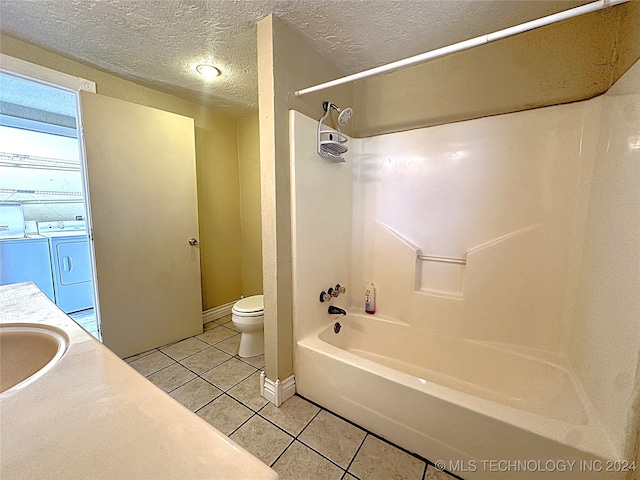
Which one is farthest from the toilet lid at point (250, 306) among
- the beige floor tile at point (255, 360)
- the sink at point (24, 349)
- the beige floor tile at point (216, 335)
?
the sink at point (24, 349)

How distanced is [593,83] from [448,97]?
0.69 meters

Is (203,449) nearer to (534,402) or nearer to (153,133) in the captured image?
(534,402)

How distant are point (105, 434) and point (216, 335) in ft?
7.14

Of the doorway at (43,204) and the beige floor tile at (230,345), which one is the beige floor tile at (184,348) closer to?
the beige floor tile at (230,345)

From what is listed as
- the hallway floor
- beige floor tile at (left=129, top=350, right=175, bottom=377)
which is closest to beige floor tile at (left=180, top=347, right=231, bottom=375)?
beige floor tile at (left=129, top=350, right=175, bottom=377)

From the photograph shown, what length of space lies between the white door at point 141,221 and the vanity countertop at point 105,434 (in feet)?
5.31

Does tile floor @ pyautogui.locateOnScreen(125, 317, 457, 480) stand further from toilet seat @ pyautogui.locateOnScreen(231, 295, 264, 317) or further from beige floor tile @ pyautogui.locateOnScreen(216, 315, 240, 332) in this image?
beige floor tile @ pyautogui.locateOnScreen(216, 315, 240, 332)

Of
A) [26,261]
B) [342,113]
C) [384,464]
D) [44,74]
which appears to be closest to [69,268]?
[26,261]

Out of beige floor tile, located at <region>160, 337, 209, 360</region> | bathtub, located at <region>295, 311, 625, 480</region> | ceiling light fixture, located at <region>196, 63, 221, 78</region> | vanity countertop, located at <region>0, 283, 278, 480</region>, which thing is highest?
ceiling light fixture, located at <region>196, 63, 221, 78</region>

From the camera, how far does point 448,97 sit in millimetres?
1687

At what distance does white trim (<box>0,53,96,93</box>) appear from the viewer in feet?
4.90

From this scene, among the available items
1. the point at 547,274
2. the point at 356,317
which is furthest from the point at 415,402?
the point at 547,274

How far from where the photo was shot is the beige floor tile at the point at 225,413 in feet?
4.65

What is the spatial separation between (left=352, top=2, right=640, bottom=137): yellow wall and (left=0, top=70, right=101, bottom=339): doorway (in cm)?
302
